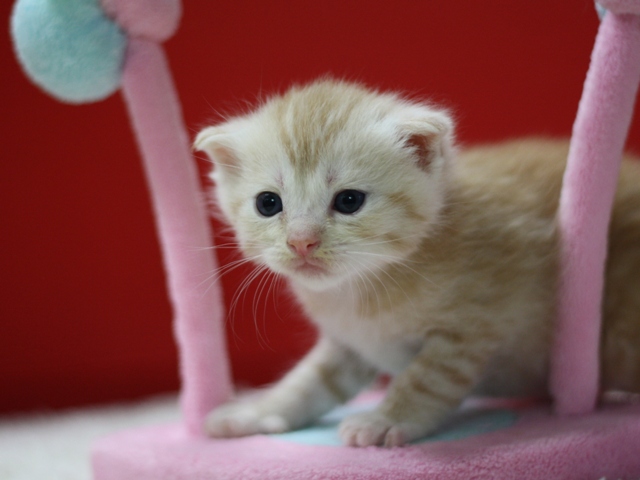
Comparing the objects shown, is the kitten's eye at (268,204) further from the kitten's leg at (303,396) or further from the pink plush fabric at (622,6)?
the pink plush fabric at (622,6)

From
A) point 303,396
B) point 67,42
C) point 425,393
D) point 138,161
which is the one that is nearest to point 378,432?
point 425,393

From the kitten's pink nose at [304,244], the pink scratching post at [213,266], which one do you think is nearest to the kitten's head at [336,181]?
the kitten's pink nose at [304,244]

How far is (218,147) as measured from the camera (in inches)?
47.6

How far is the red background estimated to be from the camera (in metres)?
1.49

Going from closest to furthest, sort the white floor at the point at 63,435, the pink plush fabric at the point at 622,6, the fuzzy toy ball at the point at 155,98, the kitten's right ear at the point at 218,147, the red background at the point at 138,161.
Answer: the pink plush fabric at the point at 622,6, the fuzzy toy ball at the point at 155,98, the kitten's right ear at the point at 218,147, the red background at the point at 138,161, the white floor at the point at 63,435

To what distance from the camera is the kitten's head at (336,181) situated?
105 centimetres

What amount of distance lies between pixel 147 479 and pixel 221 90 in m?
1.07

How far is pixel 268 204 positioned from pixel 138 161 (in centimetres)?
114

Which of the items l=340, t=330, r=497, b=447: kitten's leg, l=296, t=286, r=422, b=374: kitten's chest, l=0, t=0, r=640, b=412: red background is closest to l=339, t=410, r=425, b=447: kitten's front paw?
l=340, t=330, r=497, b=447: kitten's leg

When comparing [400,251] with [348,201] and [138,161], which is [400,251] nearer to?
[348,201]

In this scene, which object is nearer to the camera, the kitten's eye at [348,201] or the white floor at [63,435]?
the kitten's eye at [348,201]

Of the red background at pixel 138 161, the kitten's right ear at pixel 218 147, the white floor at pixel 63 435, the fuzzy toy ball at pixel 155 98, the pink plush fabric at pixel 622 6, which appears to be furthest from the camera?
the white floor at pixel 63 435

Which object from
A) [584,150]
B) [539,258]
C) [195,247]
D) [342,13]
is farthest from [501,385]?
[342,13]

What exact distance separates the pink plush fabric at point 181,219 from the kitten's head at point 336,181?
2.8 inches
